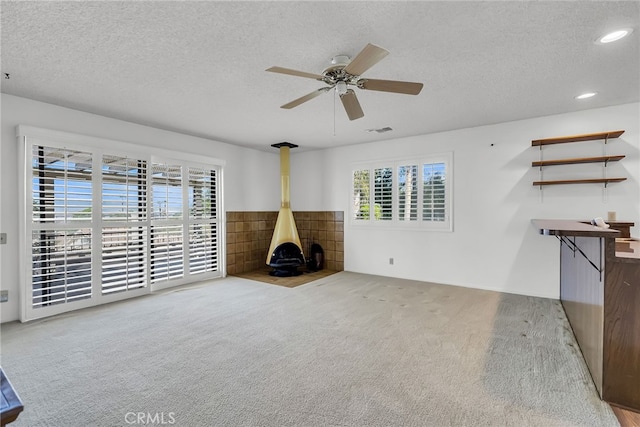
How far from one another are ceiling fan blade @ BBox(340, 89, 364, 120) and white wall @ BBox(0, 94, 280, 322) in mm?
3020

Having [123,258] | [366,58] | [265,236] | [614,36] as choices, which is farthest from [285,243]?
[614,36]

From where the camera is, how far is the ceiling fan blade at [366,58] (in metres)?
1.80

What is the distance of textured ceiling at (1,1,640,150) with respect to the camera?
1.90 m

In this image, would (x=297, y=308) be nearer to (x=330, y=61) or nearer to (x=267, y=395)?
(x=267, y=395)

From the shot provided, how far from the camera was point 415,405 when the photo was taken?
1.89 meters

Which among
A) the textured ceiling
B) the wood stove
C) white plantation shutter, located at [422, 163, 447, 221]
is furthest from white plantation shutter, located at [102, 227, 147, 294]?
white plantation shutter, located at [422, 163, 447, 221]

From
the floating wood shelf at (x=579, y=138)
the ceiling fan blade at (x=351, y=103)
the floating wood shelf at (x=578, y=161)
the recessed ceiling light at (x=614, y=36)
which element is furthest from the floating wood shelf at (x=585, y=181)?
the ceiling fan blade at (x=351, y=103)

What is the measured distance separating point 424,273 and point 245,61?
4124 mm

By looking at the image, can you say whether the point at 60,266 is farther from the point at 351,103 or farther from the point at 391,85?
the point at 391,85

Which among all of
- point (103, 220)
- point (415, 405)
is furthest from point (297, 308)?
point (103, 220)

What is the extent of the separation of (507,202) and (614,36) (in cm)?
248

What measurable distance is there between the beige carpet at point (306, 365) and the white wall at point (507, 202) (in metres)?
0.65

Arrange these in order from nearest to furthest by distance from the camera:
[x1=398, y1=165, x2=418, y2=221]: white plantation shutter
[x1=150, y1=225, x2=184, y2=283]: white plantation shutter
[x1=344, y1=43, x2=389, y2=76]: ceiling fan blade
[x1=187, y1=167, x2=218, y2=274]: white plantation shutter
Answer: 1. [x1=344, y1=43, x2=389, y2=76]: ceiling fan blade
2. [x1=150, y1=225, x2=184, y2=283]: white plantation shutter
3. [x1=187, y1=167, x2=218, y2=274]: white plantation shutter
4. [x1=398, y1=165, x2=418, y2=221]: white plantation shutter

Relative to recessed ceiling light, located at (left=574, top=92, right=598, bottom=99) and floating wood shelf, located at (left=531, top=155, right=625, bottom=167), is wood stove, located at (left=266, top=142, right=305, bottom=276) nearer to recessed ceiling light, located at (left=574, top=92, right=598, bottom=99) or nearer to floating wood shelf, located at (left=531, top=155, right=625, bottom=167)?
floating wood shelf, located at (left=531, top=155, right=625, bottom=167)
